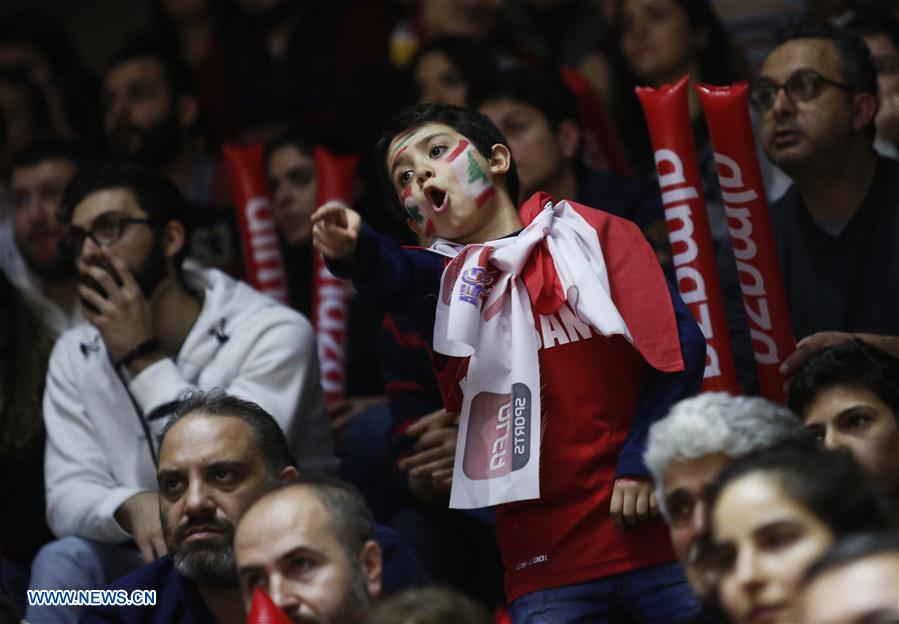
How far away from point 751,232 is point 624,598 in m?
1.16

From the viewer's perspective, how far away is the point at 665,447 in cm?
306

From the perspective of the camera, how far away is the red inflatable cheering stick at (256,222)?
5.31 meters

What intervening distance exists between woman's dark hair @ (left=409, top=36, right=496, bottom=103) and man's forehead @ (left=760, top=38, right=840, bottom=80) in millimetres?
1264

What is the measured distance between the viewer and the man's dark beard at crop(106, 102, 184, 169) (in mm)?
6168

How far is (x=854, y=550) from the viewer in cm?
231

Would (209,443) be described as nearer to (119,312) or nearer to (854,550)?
(119,312)

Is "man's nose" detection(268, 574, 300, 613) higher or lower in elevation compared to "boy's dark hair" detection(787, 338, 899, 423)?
lower

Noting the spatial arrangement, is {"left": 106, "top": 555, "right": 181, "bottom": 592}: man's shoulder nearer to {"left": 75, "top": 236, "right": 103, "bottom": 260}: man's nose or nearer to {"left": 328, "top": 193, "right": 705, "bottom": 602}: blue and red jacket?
{"left": 328, "top": 193, "right": 705, "bottom": 602}: blue and red jacket

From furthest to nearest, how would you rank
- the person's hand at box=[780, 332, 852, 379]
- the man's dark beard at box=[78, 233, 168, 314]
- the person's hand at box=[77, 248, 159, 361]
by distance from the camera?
the man's dark beard at box=[78, 233, 168, 314]
the person's hand at box=[77, 248, 159, 361]
the person's hand at box=[780, 332, 852, 379]

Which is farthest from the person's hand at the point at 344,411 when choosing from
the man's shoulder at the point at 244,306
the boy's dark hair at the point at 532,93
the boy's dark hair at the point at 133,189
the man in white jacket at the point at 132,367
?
the boy's dark hair at the point at 532,93

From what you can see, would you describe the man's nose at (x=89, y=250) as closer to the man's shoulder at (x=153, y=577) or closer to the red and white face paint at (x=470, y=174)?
the man's shoulder at (x=153, y=577)

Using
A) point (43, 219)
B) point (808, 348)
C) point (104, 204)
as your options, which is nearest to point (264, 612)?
point (808, 348)

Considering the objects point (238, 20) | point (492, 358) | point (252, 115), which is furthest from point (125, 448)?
point (238, 20)

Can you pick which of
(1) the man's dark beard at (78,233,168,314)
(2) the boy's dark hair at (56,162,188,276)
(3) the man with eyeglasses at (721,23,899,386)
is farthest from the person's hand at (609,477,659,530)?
(2) the boy's dark hair at (56,162,188,276)
